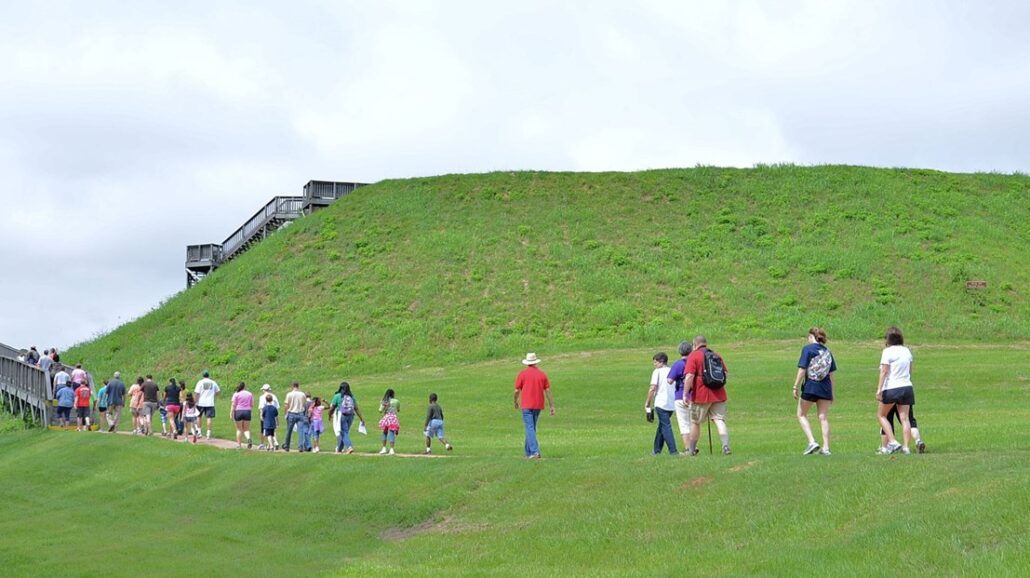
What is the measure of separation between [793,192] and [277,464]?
53.3 meters

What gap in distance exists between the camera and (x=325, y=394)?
4791cm

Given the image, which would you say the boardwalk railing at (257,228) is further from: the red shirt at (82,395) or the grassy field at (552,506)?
the grassy field at (552,506)

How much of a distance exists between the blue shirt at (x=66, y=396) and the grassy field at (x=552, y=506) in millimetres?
3643

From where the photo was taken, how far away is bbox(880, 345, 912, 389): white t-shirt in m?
19.0

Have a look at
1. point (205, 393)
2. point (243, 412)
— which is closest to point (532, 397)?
point (243, 412)

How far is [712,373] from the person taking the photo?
20.6 m

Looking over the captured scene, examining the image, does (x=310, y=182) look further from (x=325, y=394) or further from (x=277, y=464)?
(x=277, y=464)

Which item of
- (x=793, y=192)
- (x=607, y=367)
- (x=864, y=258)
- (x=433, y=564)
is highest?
(x=793, y=192)

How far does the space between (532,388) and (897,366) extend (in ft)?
23.5

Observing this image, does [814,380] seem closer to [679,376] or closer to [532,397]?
[679,376]

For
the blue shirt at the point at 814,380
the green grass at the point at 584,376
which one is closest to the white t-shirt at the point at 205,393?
the green grass at the point at 584,376

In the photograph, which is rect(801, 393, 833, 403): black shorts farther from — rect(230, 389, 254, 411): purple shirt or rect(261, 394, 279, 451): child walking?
rect(230, 389, 254, 411): purple shirt

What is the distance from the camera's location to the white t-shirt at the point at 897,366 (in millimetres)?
18984

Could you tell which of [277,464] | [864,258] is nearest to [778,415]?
[277,464]
